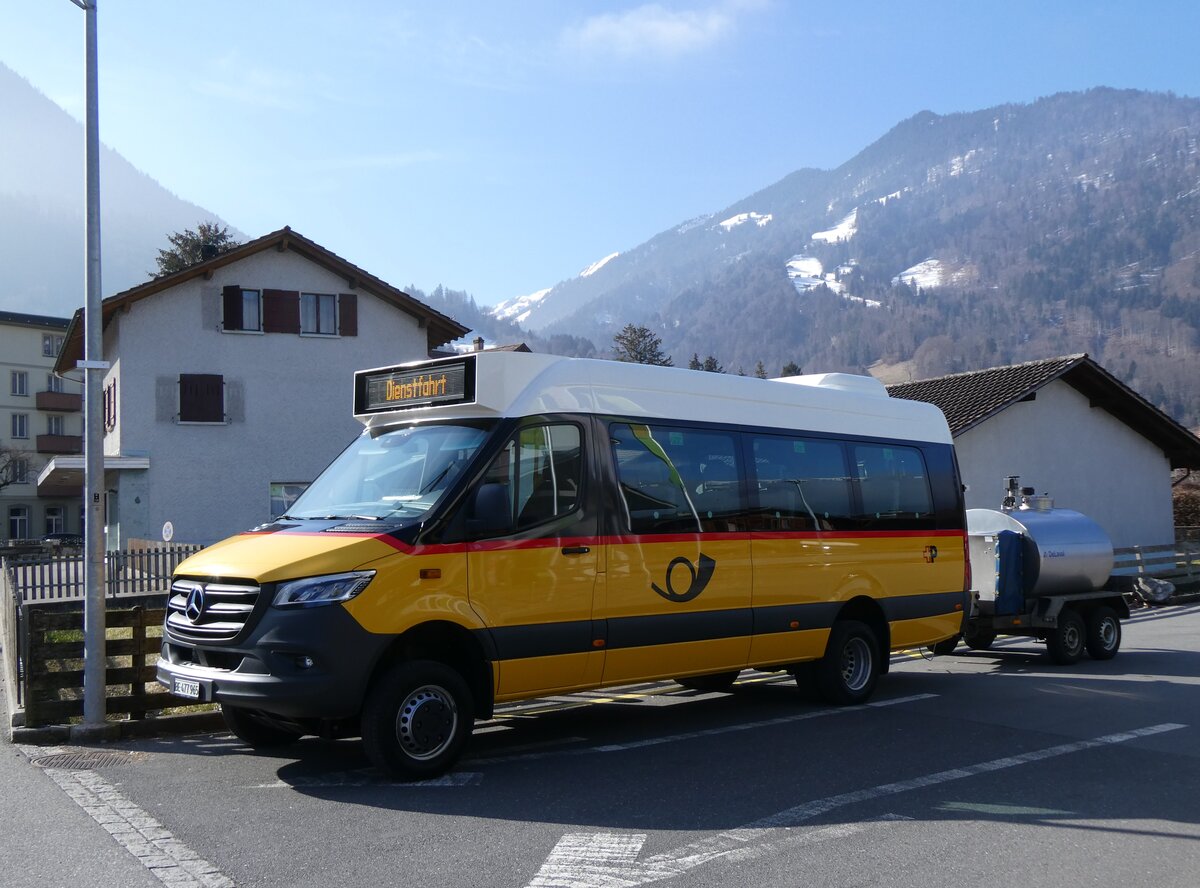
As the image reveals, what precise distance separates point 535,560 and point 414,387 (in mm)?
1672

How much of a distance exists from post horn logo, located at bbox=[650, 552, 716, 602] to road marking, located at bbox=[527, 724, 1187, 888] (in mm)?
2289

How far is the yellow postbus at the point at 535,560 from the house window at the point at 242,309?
25.9 metres

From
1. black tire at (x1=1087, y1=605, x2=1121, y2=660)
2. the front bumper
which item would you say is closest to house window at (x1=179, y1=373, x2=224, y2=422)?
black tire at (x1=1087, y1=605, x2=1121, y2=660)

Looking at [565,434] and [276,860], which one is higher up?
[565,434]

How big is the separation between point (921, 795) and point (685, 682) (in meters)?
5.26

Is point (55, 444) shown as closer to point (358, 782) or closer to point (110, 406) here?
point (110, 406)

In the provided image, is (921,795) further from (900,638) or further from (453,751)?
(900,638)

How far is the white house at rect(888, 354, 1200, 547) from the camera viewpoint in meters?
28.5

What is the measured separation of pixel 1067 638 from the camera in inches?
549

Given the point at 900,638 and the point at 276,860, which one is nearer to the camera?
the point at 276,860

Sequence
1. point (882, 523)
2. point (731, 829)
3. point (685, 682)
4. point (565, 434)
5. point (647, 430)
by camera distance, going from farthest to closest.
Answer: point (685, 682) < point (882, 523) < point (647, 430) < point (565, 434) < point (731, 829)

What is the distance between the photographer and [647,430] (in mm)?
9109

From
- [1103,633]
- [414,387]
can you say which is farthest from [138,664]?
→ [1103,633]

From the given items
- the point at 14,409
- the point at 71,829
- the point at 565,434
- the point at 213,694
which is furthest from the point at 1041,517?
the point at 14,409
